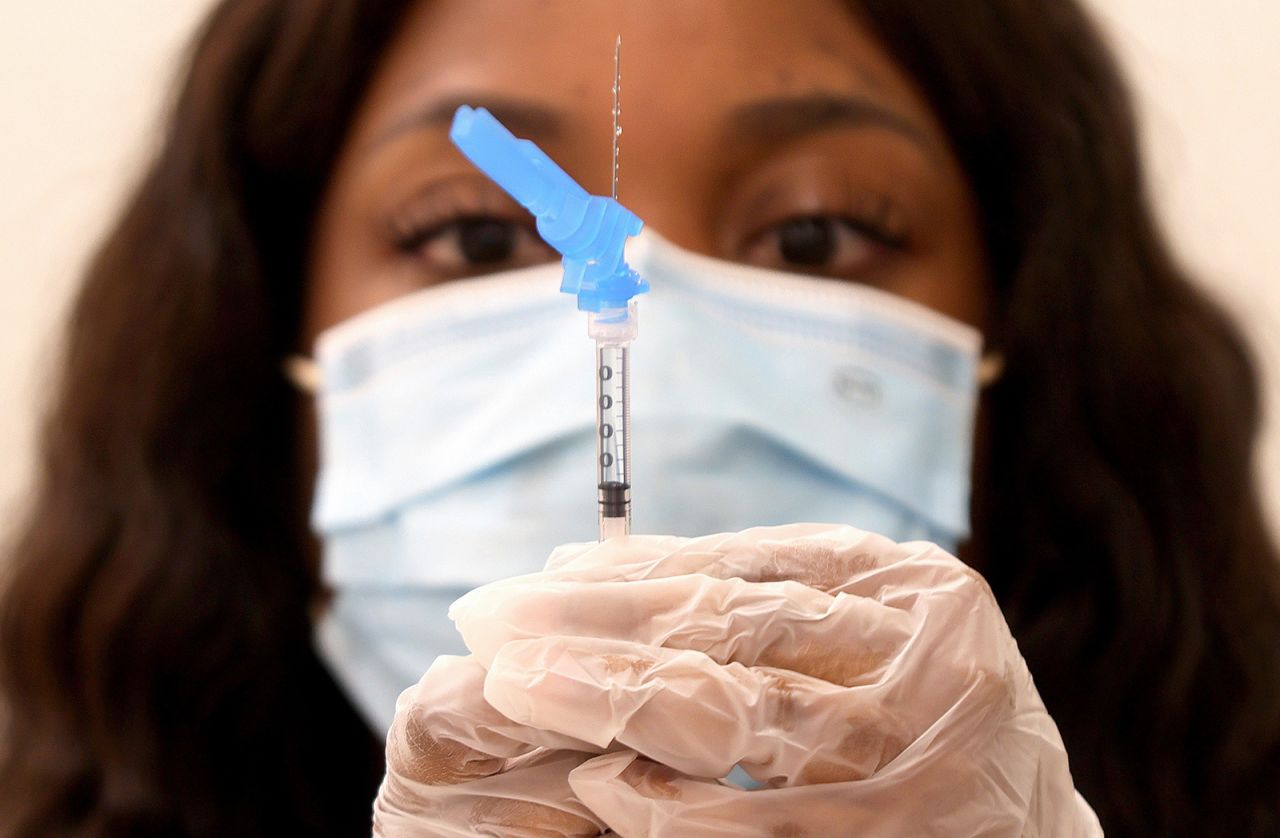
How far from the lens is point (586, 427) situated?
3.48 ft

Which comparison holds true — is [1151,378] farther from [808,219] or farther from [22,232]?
[22,232]

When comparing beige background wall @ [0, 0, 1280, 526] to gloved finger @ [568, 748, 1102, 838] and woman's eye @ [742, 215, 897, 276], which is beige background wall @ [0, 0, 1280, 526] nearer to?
woman's eye @ [742, 215, 897, 276]

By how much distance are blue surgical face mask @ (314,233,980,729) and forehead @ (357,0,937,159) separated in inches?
6.1

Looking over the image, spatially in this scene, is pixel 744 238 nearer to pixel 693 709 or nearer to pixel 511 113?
pixel 511 113

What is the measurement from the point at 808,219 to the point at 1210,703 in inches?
27.1

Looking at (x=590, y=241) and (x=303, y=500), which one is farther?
(x=303, y=500)

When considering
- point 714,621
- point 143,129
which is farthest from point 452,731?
point 143,129

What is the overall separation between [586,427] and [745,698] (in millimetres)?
512

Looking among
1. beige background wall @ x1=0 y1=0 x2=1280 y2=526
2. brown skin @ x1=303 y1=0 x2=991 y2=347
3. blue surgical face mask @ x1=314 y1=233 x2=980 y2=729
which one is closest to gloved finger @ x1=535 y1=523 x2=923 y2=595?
blue surgical face mask @ x1=314 y1=233 x2=980 y2=729

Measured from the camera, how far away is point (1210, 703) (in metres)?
1.25

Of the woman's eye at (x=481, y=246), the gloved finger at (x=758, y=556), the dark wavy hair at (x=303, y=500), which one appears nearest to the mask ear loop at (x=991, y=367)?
the dark wavy hair at (x=303, y=500)

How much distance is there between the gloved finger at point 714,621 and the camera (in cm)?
59

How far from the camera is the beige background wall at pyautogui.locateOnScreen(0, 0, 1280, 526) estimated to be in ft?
6.00

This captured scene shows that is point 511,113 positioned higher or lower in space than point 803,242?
higher
